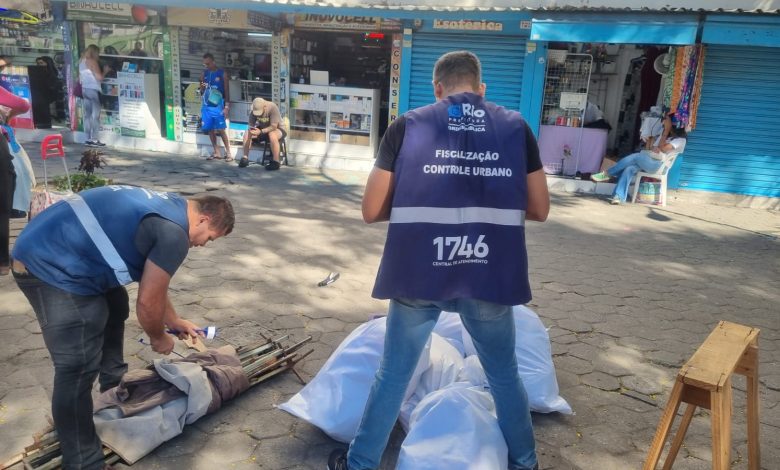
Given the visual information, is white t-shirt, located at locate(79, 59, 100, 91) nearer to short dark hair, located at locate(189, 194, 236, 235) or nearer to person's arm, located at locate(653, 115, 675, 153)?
person's arm, located at locate(653, 115, 675, 153)

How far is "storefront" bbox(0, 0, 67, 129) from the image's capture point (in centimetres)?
1202

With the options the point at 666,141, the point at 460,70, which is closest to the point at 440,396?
the point at 460,70

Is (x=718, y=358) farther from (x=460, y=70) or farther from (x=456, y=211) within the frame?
(x=460, y=70)

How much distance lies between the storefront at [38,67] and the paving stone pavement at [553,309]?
14.5 ft

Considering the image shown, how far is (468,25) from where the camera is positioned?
34.1ft

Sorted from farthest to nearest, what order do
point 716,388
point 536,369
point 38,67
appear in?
1. point 38,67
2. point 536,369
3. point 716,388

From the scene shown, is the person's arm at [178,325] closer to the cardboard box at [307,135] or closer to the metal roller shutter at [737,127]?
the cardboard box at [307,135]

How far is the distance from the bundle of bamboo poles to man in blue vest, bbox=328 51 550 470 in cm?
125

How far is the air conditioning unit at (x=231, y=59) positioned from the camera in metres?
12.3

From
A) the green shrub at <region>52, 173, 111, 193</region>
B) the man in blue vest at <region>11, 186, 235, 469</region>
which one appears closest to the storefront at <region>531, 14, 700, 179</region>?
the green shrub at <region>52, 173, 111, 193</region>

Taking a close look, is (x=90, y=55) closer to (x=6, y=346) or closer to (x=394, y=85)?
(x=394, y=85)

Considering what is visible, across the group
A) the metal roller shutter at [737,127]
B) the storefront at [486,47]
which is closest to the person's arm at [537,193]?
the storefront at [486,47]

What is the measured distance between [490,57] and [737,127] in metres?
4.25

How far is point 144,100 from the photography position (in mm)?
11984
